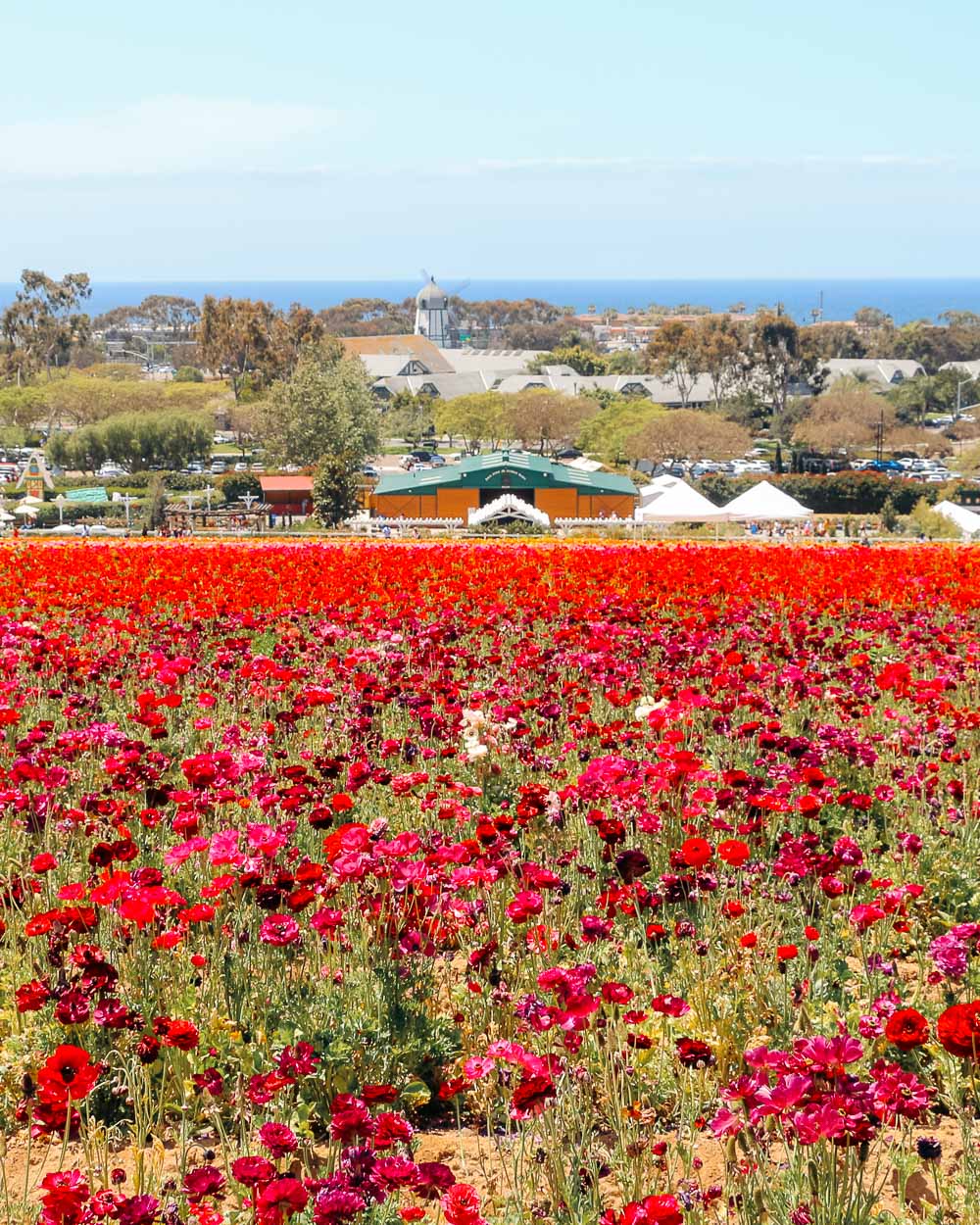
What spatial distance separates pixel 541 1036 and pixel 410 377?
493ft

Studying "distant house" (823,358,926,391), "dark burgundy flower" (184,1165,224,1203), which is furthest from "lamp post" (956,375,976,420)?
"dark burgundy flower" (184,1165,224,1203)

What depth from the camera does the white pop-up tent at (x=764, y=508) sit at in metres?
39.5

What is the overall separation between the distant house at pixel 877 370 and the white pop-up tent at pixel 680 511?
11113cm

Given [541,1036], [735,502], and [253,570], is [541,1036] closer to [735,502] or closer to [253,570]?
[253,570]

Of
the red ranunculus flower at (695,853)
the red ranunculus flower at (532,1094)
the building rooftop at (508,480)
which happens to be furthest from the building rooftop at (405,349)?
the red ranunculus flower at (532,1094)

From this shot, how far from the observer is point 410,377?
6043 inches

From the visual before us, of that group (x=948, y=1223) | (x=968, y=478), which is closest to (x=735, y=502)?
(x=948, y=1223)

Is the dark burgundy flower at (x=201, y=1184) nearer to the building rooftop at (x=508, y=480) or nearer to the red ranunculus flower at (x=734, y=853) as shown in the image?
the red ranunculus flower at (x=734, y=853)

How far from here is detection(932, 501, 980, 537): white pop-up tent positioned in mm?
39219

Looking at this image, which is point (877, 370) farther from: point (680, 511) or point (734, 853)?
point (734, 853)

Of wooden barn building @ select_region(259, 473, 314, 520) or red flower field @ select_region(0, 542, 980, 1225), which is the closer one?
red flower field @ select_region(0, 542, 980, 1225)

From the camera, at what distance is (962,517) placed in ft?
133

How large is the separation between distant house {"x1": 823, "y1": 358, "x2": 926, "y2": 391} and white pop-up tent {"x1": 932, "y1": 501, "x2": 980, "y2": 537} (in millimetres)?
108540

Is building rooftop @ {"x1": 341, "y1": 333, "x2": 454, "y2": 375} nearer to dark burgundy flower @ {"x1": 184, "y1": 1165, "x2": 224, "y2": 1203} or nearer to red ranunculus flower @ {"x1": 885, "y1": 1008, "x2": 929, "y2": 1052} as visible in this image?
red ranunculus flower @ {"x1": 885, "y1": 1008, "x2": 929, "y2": 1052}
